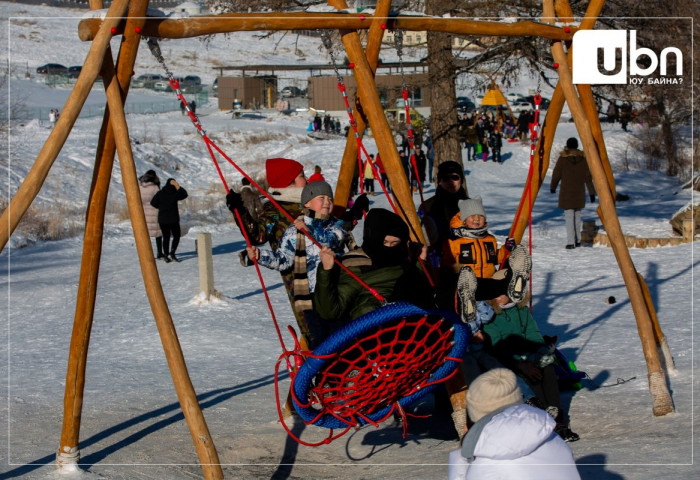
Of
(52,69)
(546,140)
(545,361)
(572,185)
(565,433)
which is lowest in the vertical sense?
(565,433)

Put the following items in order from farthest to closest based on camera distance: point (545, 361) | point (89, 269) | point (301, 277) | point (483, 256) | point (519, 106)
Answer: point (519, 106), point (483, 256), point (545, 361), point (301, 277), point (89, 269)

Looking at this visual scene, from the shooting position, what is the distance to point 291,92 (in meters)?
61.3

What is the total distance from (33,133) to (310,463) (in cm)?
3203

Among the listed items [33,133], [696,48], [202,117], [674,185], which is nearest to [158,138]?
[33,133]

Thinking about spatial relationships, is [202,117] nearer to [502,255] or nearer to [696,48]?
[696,48]

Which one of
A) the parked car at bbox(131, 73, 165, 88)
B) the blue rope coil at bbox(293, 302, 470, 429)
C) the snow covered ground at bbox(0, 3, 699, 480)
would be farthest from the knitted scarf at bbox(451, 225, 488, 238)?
the parked car at bbox(131, 73, 165, 88)

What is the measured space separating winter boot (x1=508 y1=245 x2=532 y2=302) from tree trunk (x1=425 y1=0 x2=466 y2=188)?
354 inches

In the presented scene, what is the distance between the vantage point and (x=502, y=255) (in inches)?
256

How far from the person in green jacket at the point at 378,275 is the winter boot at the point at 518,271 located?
2.13ft

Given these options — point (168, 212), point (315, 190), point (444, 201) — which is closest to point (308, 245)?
point (315, 190)

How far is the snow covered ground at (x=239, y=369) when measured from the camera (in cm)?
600

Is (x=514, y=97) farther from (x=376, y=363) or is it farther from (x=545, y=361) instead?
(x=376, y=363)

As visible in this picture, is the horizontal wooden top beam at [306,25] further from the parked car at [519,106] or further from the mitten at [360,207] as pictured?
the parked car at [519,106]

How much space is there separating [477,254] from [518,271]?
45cm
